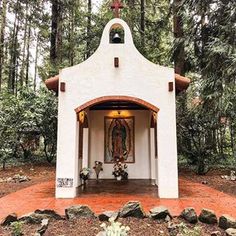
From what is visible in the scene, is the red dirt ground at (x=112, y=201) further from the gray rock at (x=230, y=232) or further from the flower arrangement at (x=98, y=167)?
the flower arrangement at (x=98, y=167)

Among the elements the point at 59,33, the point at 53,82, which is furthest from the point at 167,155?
the point at 59,33

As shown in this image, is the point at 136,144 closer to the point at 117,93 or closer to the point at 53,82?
the point at 117,93

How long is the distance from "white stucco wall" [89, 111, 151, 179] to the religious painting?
164 millimetres

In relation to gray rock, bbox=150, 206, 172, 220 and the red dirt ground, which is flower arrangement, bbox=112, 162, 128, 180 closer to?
the red dirt ground

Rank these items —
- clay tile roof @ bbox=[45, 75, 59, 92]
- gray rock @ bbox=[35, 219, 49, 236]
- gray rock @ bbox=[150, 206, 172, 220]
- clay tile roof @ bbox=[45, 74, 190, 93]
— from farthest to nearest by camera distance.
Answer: clay tile roof @ bbox=[45, 75, 59, 92]
clay tile roof @ bbox=[45, 74, 190, 93]
gray rock @ bbox=[150, 206, 172, 220]
gray rock @ bbox=[35, 219, 49, 236]

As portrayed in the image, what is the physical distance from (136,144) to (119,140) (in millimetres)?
700

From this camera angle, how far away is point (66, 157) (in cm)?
765

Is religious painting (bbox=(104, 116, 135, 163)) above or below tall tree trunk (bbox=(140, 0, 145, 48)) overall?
below

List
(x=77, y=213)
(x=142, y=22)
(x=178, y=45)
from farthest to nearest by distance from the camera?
(x=142, y=22), (x=178, y=45), (x=77, y=213)

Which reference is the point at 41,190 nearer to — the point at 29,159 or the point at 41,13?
the point at 29,159

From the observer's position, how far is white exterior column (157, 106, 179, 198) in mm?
7547

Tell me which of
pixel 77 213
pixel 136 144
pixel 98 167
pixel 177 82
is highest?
pixel 177 82

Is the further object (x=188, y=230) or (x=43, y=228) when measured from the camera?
(x=43, y=228)

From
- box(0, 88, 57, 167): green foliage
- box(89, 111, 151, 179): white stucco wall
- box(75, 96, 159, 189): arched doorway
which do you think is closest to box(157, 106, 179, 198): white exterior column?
box(75, 96, 159, 189): arched doorway
